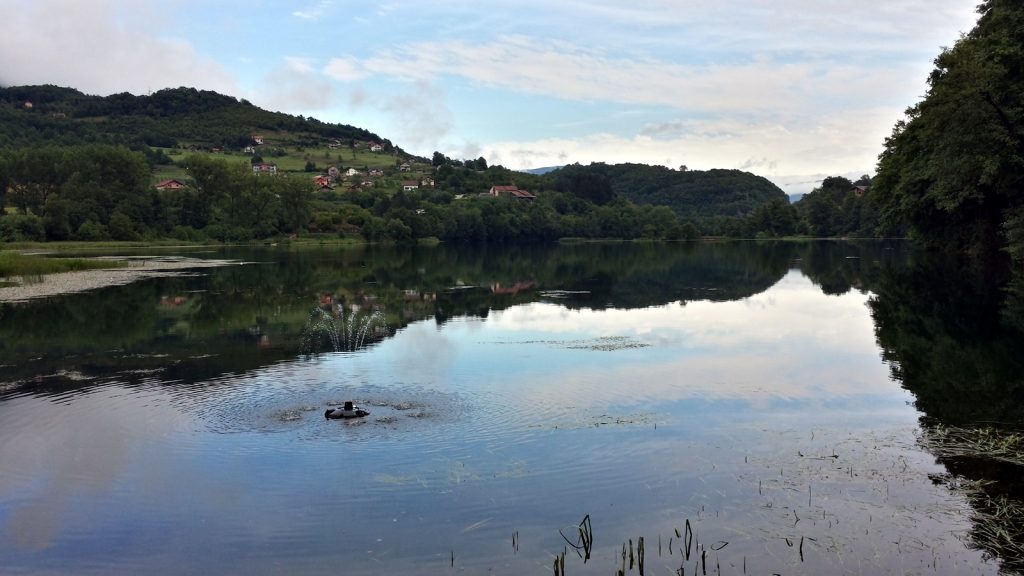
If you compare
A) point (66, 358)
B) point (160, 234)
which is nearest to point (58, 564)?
point (66, 358)

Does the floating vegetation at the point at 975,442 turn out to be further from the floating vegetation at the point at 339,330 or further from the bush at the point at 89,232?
the bush at the point at 89,232

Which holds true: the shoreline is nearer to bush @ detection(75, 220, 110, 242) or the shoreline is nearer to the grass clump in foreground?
the grass clump in foreground

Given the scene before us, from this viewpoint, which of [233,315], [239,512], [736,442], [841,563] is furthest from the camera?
[233,315]

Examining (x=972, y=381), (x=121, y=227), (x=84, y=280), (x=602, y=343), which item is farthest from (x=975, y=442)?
(x=121, y=227)

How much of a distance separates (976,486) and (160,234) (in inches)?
5312

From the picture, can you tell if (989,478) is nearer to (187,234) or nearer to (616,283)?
(616,283)

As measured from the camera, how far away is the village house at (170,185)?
462ft

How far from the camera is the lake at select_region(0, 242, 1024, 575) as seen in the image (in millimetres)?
10617

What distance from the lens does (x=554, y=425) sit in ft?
55.4

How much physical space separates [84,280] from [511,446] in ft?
154

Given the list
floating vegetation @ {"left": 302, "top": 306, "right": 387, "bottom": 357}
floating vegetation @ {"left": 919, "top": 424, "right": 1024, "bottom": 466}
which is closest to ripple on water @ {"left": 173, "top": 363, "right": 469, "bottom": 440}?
floating vegetation @ {"left": 302, "top": 306, "right": 387, "bottom": 357}

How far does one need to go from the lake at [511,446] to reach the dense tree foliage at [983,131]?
58.2 ft

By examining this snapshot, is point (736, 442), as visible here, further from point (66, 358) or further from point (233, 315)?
point (233, 315)

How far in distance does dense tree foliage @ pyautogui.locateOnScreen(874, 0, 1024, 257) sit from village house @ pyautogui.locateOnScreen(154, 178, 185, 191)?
12255cm
